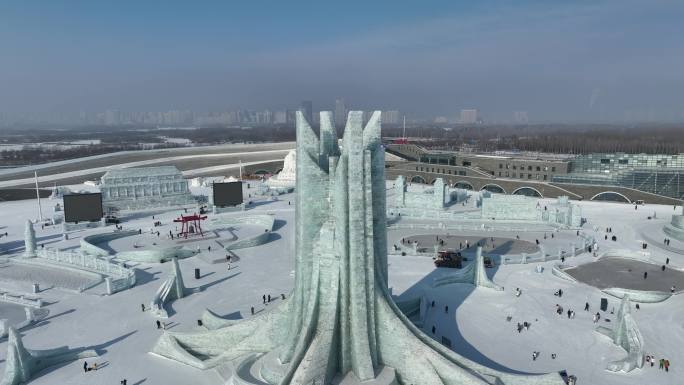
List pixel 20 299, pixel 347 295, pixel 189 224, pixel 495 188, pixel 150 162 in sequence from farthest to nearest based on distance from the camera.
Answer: pixel 150 162 < pixel 495 188 < pixel 189 224 < pixel 20 299 < pixel 347 295

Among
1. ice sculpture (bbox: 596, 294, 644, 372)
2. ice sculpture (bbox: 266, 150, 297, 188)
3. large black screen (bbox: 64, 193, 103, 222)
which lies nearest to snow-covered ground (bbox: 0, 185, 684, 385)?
ice sculpture (bbox: 596, 294, 644, 372)

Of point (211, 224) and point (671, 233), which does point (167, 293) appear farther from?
point (671, 233)

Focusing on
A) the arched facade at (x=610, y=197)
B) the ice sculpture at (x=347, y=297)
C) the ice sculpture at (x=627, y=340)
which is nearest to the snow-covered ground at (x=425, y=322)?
the ice sculpture at (x=627, y=340)

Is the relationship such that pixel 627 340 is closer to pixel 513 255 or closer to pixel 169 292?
pixel 513 255

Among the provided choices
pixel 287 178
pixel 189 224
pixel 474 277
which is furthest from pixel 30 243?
pixel 287 178

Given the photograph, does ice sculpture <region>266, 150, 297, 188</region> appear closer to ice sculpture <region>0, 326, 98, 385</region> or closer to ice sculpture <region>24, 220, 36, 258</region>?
ice sculpture <region>24, 220, 36, 258</region>

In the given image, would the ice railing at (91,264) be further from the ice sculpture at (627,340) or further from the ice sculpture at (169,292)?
the ice sculpture at (627,340)
